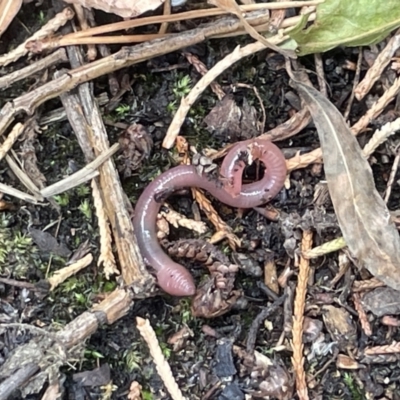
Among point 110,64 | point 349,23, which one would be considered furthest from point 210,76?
point 349,23

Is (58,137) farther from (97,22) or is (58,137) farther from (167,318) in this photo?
(167,318)

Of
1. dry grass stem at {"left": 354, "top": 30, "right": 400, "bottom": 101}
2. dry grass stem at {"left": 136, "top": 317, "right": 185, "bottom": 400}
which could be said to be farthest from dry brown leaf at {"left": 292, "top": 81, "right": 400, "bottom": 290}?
dry grass stem at {"left": 136, "top": 317, "right": 185, "bottom": 400}

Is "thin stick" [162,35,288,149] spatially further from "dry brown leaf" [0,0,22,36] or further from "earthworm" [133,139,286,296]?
"dry brown leaf" [0,0,22,36]

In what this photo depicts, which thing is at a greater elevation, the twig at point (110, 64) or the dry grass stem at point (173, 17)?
the dry grass stem at point (173, 17)

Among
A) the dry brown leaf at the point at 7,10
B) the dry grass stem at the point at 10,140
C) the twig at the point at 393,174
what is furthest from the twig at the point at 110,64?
the twig at the point at 393,174

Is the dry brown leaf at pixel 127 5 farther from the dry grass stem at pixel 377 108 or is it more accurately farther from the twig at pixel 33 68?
the dry grass stem at pixel 377 108

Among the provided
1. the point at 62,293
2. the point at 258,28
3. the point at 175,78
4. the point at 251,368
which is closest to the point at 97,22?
the point at 175,78

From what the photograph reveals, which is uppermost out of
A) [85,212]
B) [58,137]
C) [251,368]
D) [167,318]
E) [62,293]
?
[58,137]

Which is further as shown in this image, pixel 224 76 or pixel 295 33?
pixel 224 76
